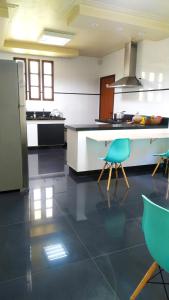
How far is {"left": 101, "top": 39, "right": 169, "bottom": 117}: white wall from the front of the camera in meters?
4.43

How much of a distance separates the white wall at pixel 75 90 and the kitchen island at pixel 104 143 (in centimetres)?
281

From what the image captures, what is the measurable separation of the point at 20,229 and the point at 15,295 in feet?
2.66

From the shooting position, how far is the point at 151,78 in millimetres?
4762

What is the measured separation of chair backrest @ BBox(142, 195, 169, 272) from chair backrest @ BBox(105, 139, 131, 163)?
6.79 feet

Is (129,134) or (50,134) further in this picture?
(50,134)

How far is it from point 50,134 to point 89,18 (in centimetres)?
320

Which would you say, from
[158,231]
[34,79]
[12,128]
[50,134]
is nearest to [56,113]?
[50,134]

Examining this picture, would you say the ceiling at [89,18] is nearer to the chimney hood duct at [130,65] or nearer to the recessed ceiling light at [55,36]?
the recessed ceiling light at [55,36]

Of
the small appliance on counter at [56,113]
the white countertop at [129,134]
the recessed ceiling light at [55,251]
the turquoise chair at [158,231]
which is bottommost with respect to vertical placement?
the recessed ceiling light at [55,251]

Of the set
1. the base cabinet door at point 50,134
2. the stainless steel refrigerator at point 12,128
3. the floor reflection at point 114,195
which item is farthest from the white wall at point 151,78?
the stainless steel refrigerator at point 12,128

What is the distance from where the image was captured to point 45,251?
191cm

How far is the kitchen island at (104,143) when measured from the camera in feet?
12.2

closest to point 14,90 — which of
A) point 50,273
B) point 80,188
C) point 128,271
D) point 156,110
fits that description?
point 80,188

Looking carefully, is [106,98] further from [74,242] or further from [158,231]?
[158,231]
